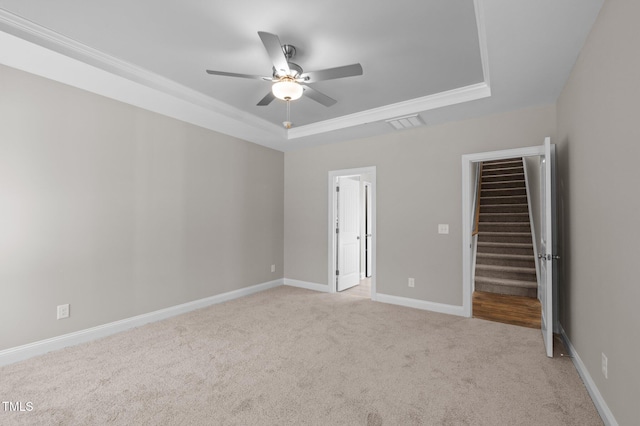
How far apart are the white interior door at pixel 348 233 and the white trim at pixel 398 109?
3.50 ft

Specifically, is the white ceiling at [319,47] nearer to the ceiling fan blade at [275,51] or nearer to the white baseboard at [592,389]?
the ceiling fan blade at [275,51]

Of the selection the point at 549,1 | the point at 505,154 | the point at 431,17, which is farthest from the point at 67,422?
the point at 505,154

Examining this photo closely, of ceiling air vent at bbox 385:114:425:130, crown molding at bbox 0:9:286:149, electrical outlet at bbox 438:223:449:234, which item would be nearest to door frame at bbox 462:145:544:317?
electrical outlet at bbox 438:223:449:234

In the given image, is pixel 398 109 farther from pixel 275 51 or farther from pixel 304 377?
pixel 304 377

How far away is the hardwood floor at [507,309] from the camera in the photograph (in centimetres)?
366

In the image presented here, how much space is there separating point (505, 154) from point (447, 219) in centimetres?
101

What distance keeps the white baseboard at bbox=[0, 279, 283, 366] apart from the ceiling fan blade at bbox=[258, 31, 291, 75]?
10.1 ft

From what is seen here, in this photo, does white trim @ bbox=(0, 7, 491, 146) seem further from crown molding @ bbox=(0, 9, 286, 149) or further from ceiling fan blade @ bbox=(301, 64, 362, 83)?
ceiling fan blade @ bbox=(301, 64, 362, 83)

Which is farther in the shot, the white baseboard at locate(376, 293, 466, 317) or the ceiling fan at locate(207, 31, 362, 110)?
the white baseboard at locate(376, 293, 466, 317)

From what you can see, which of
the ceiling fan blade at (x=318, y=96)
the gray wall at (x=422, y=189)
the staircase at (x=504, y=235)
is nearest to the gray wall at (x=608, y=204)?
the gray wall at (x=422, y=189)

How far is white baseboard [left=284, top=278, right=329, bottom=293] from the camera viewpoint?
5.10m

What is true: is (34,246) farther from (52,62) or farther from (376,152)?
(376,152)

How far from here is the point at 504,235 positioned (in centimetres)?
570

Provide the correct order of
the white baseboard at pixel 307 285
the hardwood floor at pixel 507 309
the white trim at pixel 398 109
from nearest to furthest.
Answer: the white trim at pixel 398 109 → the hardwood floor at pixel 507 309 → the white baseboard at pixel 307 285
